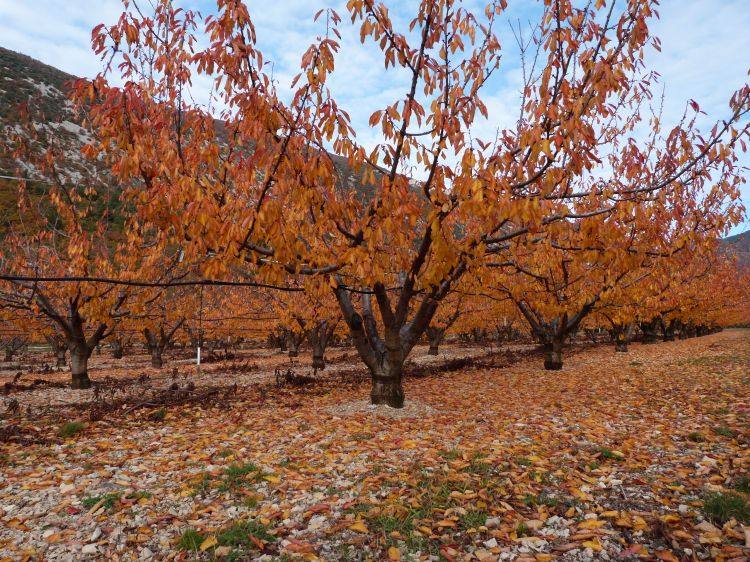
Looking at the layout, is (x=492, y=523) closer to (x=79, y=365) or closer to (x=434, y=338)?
(x=79, y=365)

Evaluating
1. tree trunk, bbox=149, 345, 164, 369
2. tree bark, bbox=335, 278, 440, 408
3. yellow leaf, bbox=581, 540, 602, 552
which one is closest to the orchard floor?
yellow leaf, bbox=581, 540, 602, 552

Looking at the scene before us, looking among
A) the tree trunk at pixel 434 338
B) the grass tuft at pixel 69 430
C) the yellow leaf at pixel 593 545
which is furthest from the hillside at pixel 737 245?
the grass tuft at pixel 69 430

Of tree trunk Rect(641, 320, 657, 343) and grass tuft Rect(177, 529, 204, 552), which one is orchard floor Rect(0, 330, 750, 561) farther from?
tree trunk Rect(641, 320, 657, 343)

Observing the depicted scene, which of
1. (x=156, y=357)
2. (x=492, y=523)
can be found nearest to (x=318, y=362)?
(x=156, y=357)

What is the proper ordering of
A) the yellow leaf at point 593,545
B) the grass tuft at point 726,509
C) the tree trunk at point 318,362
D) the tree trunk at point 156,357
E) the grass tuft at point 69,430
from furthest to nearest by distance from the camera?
the tree trunk at point 156,357 < the tree trunk at point 318,362 < the grass tuft at point 69,430 < the grass tuft at point 726,509 < the yellow leaf at point 593,545

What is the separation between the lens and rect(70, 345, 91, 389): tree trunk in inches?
483

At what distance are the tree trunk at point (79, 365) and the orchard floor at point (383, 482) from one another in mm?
4049

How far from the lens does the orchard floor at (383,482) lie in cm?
334

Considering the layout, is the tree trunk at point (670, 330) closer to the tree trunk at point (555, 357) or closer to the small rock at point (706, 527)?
the tree trunk at point (555, 357)

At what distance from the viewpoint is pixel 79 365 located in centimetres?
1238

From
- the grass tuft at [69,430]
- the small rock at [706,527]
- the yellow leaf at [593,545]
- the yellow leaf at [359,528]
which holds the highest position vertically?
the grass tuft at [69,430]

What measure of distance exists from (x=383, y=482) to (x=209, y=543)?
180cm

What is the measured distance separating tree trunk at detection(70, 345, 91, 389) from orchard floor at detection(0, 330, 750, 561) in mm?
4049

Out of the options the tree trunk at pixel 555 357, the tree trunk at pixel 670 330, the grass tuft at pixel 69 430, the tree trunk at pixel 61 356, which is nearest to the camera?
the grass tuft at pixel 69 430
